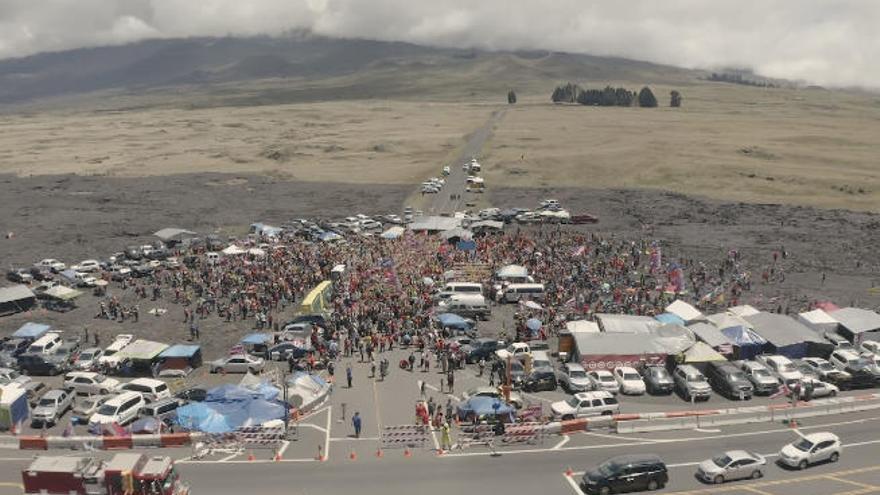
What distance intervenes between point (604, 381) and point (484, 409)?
8599mm

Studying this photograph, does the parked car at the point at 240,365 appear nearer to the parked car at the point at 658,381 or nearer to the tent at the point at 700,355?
the parked car at the point at 658,381

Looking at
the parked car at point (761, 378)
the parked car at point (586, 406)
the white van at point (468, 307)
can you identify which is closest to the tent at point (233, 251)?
the white van at point (468, 307)

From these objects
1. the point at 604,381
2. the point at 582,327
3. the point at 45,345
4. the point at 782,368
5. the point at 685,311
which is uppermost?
the point at 685,311

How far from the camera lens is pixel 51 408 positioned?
38.7m

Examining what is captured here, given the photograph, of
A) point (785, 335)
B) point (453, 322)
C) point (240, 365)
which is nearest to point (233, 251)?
point (240, 365)

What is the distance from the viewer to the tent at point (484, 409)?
36.9 m

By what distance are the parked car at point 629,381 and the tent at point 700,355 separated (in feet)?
11.0

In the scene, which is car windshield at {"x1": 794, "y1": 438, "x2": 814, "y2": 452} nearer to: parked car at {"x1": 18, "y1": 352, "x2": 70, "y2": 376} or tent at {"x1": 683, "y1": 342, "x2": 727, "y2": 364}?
tent at {"x1": 683, "y1": 342, "x2": 727, "y2": 364}

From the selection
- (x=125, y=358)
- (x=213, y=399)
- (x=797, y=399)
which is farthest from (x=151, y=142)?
(x=797, y=399)

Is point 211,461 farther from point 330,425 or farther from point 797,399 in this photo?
point 797,399

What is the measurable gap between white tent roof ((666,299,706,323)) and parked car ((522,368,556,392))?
13528mm

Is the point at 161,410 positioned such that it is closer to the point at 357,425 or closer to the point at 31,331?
the point at 357,425

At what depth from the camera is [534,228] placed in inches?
3322

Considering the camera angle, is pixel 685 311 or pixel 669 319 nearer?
pixel 669 319
